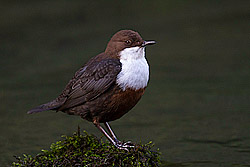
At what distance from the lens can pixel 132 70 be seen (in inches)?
217

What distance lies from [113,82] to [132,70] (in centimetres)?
25

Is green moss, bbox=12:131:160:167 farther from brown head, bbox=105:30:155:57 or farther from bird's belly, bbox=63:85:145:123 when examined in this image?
brown head, bbox=105:30:155:57

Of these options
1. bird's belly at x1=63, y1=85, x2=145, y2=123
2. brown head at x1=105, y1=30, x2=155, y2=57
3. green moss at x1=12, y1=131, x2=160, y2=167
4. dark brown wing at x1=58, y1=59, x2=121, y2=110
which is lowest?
green moss at x1=12, y1=131, x2=160, y2=167

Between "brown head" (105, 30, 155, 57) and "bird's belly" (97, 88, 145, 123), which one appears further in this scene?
"brown head" (105, 30, 155, 57)

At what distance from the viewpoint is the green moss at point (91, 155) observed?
545cm

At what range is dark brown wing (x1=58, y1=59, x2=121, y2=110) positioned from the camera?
559cm

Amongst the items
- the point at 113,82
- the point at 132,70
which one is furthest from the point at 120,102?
the point at 132,70

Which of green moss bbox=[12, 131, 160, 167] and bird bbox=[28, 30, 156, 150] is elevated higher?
bird bbox=[28, 30, 156, 150]

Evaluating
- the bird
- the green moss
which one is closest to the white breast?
the bird

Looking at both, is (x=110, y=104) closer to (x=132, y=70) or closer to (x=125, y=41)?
(x=132, y=70)

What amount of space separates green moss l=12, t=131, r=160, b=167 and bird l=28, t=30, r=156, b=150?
0.37 feet

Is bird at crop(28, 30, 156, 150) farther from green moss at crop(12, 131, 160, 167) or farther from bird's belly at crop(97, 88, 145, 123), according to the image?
green moss at crop(12, 131, 160, 167)

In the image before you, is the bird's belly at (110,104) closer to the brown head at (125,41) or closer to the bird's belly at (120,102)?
the bird's belly at (120,102)

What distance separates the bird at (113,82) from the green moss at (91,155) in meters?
0.11
